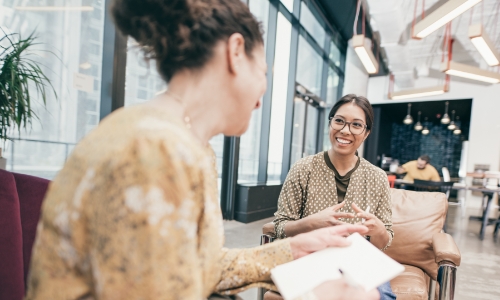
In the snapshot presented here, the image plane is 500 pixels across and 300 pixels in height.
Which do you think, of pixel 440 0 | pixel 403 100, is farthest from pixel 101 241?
pixel 403 100

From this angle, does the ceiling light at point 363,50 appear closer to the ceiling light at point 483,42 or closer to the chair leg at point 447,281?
the ceiling light at point 483,42

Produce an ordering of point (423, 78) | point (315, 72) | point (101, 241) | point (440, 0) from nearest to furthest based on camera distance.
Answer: point (101, 241)
point (440, 0)
point (315, 72)
point (423, 78)

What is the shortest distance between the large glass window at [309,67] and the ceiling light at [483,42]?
2884mm

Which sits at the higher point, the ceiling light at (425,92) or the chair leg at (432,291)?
the ceiling light at (425,92)

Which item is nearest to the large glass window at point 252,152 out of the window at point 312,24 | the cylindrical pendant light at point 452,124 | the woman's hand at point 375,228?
the window at point 312,24

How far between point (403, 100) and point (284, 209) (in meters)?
9.51

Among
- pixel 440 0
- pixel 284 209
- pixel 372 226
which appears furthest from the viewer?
pixel 440 0

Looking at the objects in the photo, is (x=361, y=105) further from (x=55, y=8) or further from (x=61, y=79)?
(x=55, y=8)

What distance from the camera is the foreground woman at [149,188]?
0.39 meters

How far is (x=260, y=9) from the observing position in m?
4.81

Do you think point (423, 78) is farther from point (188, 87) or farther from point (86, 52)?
point (188, 87)

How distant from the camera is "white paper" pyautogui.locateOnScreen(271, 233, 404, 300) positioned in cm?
62

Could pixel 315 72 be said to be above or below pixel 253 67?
above

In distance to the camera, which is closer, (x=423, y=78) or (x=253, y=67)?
(x=253, y=67)
